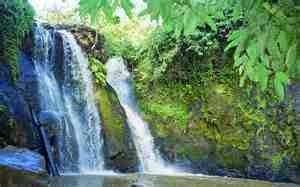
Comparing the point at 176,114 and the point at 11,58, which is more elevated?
the point at 11,58

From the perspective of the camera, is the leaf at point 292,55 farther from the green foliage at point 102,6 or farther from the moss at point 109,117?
the moss at point 109,117

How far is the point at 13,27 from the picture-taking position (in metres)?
10.2

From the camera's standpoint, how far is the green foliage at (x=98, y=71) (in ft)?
38.7

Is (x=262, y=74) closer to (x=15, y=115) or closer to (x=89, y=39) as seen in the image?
(x=15, y=115)

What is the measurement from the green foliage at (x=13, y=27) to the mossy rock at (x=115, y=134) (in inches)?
89.4

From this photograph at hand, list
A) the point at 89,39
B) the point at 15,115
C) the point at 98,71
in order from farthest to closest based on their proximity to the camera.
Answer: the point at 89,39
the point at 98,71
the point at 15,115

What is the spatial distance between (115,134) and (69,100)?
4.30 feet

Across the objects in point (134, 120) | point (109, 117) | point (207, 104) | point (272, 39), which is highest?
point (272, 39)

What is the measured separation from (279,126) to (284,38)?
9649 millimetres

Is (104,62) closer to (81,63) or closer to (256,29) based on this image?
(81,63)

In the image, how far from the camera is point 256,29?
5.33 feet

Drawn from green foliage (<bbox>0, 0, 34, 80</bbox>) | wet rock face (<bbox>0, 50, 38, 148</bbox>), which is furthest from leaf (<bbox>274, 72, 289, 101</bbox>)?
green foliage (<bbox>0, 0, 34, 80</bbox>)

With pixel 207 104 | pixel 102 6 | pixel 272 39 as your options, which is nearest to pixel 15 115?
pixel 207 104

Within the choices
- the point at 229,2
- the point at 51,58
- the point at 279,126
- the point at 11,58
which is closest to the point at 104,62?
the point at 51,58
